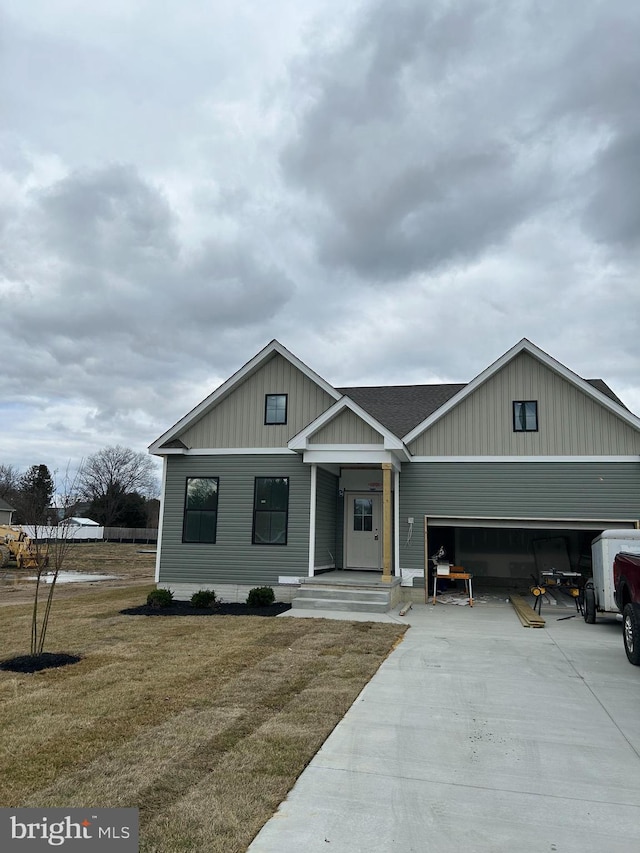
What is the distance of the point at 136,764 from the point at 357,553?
1162 centimetres

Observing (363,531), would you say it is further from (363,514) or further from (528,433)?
(528,433)

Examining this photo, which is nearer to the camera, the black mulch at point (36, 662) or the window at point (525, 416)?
the black mulch at point (36, 662)

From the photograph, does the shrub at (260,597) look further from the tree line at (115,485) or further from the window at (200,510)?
the tree line at (115,485)

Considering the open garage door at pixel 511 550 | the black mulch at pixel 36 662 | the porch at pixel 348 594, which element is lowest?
the black mulch at pixel 36 662

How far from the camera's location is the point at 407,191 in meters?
13.0

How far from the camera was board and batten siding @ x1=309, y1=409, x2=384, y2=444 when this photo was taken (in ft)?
42.9

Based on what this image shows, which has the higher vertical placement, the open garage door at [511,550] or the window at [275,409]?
the window at [275,409]

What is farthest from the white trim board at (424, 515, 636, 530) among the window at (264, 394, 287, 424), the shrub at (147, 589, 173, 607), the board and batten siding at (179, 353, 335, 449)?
the shrub at (147, 589, 173, 607)

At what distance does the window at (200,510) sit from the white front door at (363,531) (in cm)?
366

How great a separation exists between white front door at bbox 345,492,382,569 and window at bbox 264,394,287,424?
2.99 m

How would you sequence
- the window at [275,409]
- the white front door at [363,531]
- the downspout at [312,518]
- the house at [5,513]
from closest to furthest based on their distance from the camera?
the downspout at [312,518]
the window at [275,409]
the white front door at [363,531]
the house at [5,513]

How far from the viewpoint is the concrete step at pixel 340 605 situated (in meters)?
11.5

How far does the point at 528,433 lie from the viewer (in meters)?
13.5

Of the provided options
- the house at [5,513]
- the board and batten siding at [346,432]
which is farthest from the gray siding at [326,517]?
the house at [5,513]
